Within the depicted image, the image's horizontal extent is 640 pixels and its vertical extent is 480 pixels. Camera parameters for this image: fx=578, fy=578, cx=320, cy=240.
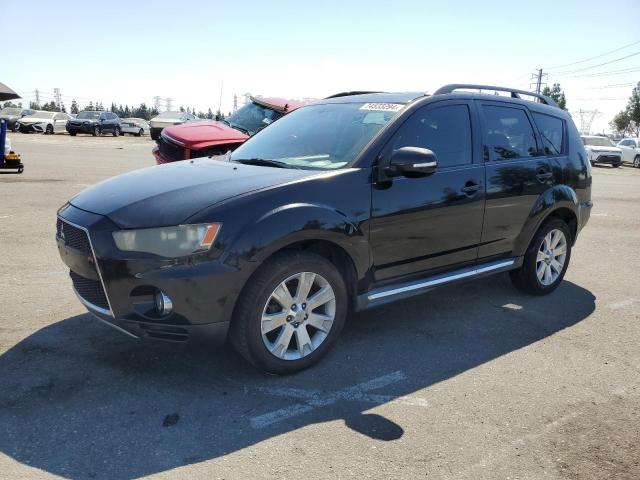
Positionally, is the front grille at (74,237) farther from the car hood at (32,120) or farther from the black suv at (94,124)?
the car hood at (32,120)

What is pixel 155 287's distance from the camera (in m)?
3.21

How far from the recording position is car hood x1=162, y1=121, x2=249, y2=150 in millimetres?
8898

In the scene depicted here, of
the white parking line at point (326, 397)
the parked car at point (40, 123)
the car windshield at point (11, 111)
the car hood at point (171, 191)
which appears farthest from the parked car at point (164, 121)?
the white parking line at point (326, 397)

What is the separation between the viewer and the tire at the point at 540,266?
17.5 ft

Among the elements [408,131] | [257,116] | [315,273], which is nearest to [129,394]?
[315,273]

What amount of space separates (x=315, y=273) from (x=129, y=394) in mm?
1306

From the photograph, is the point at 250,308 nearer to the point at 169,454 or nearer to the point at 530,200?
the point at 169,454

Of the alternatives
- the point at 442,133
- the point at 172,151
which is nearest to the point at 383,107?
the point at 442,133

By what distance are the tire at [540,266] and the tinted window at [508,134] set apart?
29.5 inches

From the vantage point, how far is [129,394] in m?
3.35

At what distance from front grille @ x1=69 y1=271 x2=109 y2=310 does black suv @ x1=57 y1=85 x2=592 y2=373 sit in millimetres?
14

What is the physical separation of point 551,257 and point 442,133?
1.91 m

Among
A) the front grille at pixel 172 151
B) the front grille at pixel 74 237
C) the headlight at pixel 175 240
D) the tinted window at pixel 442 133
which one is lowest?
the front grille at pixel 74 237

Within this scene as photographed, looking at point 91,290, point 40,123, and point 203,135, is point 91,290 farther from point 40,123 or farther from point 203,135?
point 40,123
